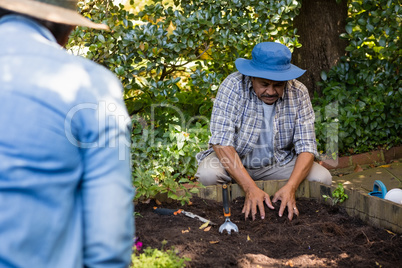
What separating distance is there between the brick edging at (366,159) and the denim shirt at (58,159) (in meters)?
4.42

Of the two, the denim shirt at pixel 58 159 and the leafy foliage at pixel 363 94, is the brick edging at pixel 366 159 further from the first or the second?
the denim shirt at pixel 58 159

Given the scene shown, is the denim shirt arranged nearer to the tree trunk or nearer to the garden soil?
the garden soil

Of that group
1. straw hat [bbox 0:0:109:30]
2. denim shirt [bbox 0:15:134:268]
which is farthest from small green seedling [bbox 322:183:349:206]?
straw hat [bbox 0:0:109:30]

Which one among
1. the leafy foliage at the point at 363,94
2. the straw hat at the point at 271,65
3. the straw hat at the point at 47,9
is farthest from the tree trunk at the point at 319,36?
the straw hat at the point at 47,9

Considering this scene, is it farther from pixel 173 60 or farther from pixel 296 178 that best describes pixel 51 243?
pixel 173 60

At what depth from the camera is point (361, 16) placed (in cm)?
508

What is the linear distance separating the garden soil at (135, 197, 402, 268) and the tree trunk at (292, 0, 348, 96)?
2.64 m

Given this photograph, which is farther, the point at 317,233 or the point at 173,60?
the point at 173,60

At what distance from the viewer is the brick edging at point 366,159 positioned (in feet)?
17.2

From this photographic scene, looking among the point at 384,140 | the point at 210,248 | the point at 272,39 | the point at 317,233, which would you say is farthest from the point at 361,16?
the point at 210,248

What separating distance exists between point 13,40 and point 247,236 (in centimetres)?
217

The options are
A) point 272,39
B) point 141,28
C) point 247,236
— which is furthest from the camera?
point 272,39

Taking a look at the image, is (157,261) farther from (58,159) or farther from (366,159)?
(366,159)

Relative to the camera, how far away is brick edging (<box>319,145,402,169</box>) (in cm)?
525
